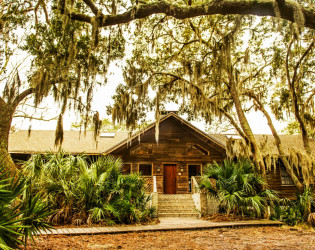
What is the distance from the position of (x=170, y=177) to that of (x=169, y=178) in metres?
0.10

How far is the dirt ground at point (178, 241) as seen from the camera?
18.2 ft

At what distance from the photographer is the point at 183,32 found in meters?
13.6

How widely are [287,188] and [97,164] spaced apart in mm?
14586

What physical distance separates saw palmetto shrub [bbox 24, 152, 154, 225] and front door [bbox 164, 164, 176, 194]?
8.07 meters

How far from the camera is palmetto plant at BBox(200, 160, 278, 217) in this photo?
10140mm

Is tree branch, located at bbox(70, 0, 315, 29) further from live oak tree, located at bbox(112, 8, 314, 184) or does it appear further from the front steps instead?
the front steps

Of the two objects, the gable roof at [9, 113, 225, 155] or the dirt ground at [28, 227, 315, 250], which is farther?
the gable roof at [9, 113, 225, 155]

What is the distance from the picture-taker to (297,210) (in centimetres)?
991

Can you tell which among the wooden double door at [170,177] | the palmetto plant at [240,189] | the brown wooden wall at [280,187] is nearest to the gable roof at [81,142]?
the brown wooden wall at [280,187]

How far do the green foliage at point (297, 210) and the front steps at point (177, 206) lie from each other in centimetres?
358

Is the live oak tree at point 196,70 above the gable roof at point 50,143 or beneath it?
above

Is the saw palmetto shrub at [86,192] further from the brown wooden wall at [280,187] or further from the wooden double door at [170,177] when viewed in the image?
the brown wooden wall at [280,187]

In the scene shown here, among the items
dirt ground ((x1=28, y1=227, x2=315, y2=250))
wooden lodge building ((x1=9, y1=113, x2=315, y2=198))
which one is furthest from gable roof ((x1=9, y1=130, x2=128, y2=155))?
dirt ground ((x1=28, y1=227, x2=315, y2=250))

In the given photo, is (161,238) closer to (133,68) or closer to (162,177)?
(133,68)
